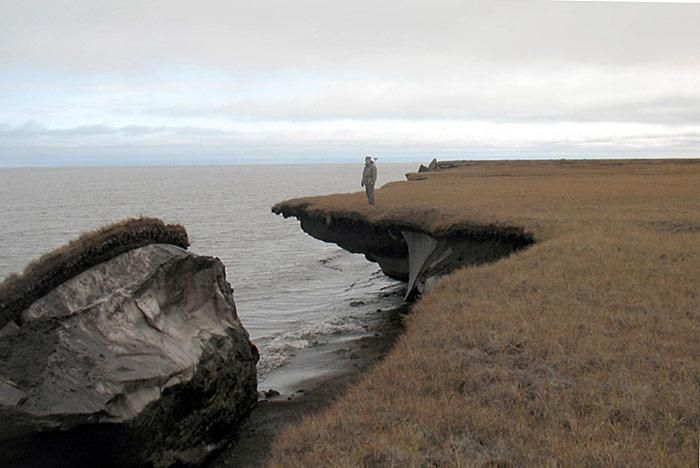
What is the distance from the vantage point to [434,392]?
7.98 m

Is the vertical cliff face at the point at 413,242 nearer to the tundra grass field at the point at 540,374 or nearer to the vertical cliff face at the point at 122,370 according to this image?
the tundra grass field at the point at 540,374

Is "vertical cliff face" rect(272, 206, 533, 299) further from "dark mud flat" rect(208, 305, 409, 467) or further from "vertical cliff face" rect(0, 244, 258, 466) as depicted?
"vertical cliff face" rect(0, 244, 258, 466)

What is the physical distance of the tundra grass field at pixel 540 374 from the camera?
6457mm

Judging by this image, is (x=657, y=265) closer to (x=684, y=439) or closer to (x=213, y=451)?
(x=684, y=439)

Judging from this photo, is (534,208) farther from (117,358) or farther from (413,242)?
(117,358)

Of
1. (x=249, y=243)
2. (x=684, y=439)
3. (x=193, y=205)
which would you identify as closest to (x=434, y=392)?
(x=684, y=439)

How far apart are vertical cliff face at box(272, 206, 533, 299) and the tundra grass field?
3777 millimetres

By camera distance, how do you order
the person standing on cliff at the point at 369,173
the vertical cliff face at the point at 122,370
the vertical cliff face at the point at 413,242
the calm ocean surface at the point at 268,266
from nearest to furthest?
the vertical cliff face at the point at 122,370 → the vertical cliff face at the point at 413,242 → the calm ocean surface at the point at 268,266 → the person standing on cliff at the point at 369,173

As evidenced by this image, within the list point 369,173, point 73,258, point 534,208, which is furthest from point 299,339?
point 73,258

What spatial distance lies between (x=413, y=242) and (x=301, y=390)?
33.2ft

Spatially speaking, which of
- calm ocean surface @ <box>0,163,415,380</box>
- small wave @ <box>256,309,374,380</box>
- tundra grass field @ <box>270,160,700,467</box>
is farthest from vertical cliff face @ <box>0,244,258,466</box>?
calm ocean surface @ <box>0,163,415,380</box>

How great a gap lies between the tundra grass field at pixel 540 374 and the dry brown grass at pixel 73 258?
4981 mm

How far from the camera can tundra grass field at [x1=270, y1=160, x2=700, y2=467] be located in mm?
6457

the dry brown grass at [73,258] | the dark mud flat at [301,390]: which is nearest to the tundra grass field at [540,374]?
→ the dark mud flat at [301,390]
